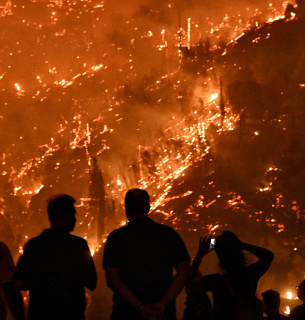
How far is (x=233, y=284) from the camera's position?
343 centimetres

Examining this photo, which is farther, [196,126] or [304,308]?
[196,126]

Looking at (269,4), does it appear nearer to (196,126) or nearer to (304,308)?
(196,126)

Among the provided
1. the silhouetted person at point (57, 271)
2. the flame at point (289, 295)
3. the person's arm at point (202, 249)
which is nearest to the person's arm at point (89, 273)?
the silhouetted person at point (57, 271)

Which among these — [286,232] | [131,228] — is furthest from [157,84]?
[131,228]

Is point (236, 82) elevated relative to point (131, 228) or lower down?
elevated

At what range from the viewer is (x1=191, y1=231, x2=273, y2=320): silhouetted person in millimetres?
3393

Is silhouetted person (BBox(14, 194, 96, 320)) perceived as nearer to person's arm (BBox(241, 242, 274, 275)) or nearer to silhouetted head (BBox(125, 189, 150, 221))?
silhouetted head (BBox(125, 189, 150, 221))

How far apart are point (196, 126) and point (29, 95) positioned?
7494 mm

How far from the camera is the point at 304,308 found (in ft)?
15.5

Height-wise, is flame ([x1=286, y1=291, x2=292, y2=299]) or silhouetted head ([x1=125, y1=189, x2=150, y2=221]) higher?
silhouetted head ([x1=125, y1=189, x2=150, y2=221])

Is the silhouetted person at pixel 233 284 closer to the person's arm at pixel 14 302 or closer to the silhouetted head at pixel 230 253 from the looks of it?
the silhouetted head at pixel 230 253

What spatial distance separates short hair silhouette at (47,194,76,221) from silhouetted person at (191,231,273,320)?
1062mm

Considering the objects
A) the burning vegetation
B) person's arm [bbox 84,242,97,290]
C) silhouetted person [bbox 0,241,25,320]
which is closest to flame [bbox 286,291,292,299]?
the burning vegetation

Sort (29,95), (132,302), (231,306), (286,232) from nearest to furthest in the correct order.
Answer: (132,302), (231,306), (286,232), (29,95)
